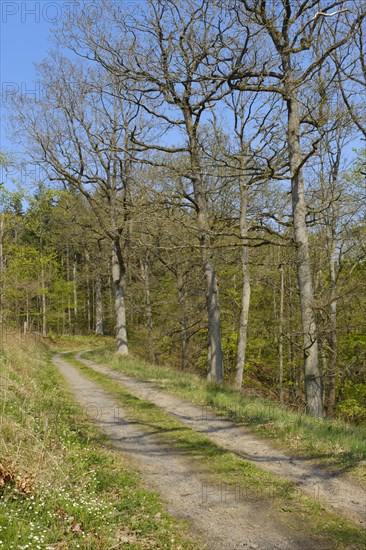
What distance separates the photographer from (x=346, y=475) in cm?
592

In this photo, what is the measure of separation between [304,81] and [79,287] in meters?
50.1

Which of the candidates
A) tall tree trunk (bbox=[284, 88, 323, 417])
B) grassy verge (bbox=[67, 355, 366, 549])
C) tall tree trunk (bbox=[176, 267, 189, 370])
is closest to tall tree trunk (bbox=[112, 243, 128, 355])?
tall tree trunk (bbox=[176, 267, 189, 370])

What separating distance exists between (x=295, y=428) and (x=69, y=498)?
446 centimetres

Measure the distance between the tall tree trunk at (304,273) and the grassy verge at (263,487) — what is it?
12.5 ft

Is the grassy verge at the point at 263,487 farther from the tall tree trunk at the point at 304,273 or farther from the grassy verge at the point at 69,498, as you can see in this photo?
the tall tree trunk at the point at 304,273

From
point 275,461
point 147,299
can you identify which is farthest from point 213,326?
point 147,299

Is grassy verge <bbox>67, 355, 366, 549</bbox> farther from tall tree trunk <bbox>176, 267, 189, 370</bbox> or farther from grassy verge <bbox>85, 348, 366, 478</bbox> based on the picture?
tall tree trunk <bbox>176, 267, 189, 370</bbox>

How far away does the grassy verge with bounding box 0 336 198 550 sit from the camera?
4.02 meters

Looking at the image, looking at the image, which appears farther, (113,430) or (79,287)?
(79,287)

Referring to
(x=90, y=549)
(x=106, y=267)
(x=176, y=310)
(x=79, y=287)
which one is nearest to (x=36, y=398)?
(x=90, y=549)

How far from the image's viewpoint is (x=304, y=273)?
11070 millimetres

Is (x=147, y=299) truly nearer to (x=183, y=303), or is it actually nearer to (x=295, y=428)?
(x=183, y=303)

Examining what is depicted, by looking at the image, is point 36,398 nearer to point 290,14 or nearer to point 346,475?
point 346,475

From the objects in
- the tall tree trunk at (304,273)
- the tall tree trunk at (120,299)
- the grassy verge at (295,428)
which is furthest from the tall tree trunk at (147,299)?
the tall tree trunk at (304,273)
